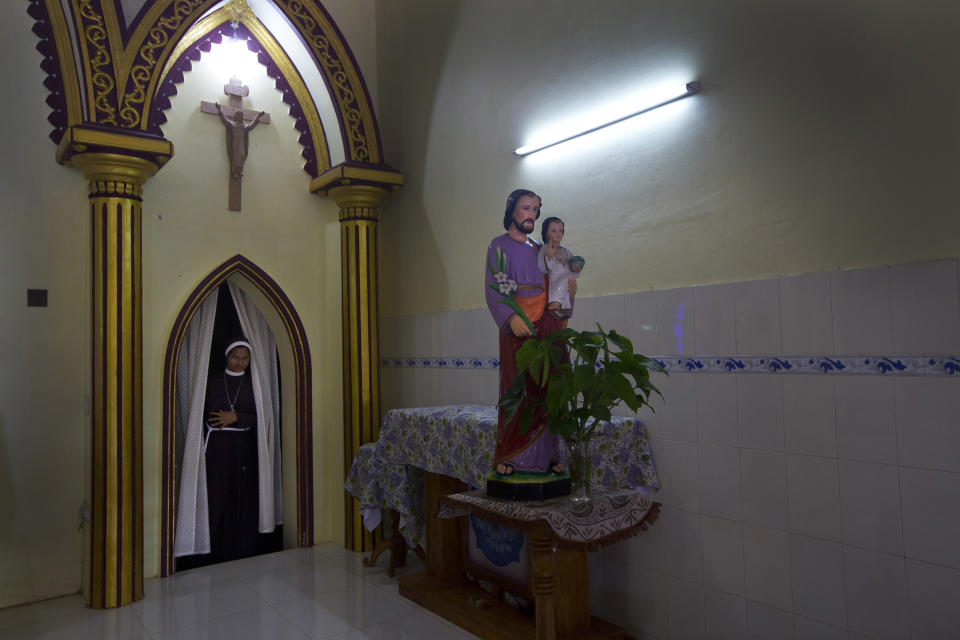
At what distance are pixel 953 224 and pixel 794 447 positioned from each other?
1056mm

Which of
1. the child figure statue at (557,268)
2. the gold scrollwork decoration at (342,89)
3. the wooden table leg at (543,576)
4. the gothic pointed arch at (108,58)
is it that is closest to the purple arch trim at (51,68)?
the gothic pointed arch at (108,58)

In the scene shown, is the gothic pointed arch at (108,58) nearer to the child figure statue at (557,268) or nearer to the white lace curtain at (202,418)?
the white lace curtain at (202,418)

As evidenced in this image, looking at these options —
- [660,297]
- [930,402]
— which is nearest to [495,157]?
[660,297]

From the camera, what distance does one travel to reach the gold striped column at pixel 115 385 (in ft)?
13.8

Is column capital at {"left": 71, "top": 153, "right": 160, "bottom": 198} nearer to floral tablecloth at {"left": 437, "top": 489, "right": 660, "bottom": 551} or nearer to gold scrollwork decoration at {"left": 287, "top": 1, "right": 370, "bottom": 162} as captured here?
gold scrollwork decoration at {"left": 287, "top": 1, "right": 370, "bottom": 162}

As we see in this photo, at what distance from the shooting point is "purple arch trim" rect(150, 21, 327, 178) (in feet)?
16.0

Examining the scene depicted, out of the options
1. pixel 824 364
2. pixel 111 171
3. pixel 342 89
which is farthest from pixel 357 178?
pixel 824 364

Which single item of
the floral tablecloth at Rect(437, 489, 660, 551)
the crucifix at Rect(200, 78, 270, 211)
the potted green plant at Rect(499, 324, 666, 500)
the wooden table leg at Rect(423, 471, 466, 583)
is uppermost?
the crucifix at Rect(200, 78, 270, 211)

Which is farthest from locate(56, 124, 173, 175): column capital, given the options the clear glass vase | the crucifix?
the clear glass vase

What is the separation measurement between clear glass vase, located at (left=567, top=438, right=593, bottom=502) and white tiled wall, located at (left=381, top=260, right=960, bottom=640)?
71 cm

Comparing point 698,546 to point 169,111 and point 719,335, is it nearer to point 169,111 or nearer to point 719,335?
point 719,335

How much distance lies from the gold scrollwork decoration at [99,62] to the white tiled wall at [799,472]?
3.29 m

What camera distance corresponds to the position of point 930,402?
8.09 feet

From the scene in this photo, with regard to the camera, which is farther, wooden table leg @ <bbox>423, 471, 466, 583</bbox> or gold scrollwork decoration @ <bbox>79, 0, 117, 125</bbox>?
gold scrollwork decoration @ <bbox>79, 0, 117, 125</bbox>
